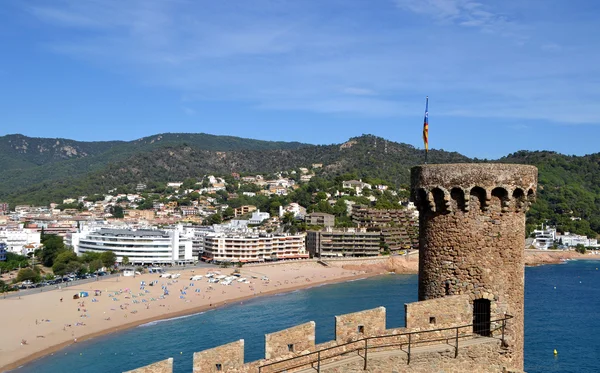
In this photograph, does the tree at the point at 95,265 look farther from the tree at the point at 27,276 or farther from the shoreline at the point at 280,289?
the shoreline at the point at 280,289

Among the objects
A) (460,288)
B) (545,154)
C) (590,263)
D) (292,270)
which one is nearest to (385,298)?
(292,270)

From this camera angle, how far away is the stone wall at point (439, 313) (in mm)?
8297

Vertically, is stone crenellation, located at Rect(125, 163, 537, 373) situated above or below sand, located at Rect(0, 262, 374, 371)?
above

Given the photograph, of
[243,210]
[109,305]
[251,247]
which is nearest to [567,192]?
[243,210]

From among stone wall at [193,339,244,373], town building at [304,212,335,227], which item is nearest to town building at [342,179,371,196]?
town building at [304,212,335,227]

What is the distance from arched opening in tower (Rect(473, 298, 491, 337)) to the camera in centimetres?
870

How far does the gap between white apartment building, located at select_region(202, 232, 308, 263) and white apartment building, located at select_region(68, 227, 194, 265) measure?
418 centimetres

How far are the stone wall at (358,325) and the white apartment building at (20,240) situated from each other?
9574cm

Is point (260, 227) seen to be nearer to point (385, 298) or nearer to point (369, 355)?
point (385, 298)

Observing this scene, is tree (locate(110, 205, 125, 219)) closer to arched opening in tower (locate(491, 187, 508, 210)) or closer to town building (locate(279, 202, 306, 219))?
town building (locate(279, 202, 306, 219))

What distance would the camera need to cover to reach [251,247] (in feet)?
297

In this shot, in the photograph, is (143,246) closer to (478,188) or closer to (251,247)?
(251,247)

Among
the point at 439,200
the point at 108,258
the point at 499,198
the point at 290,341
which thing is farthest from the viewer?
the point at 108,258

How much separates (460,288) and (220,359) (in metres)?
3.78
